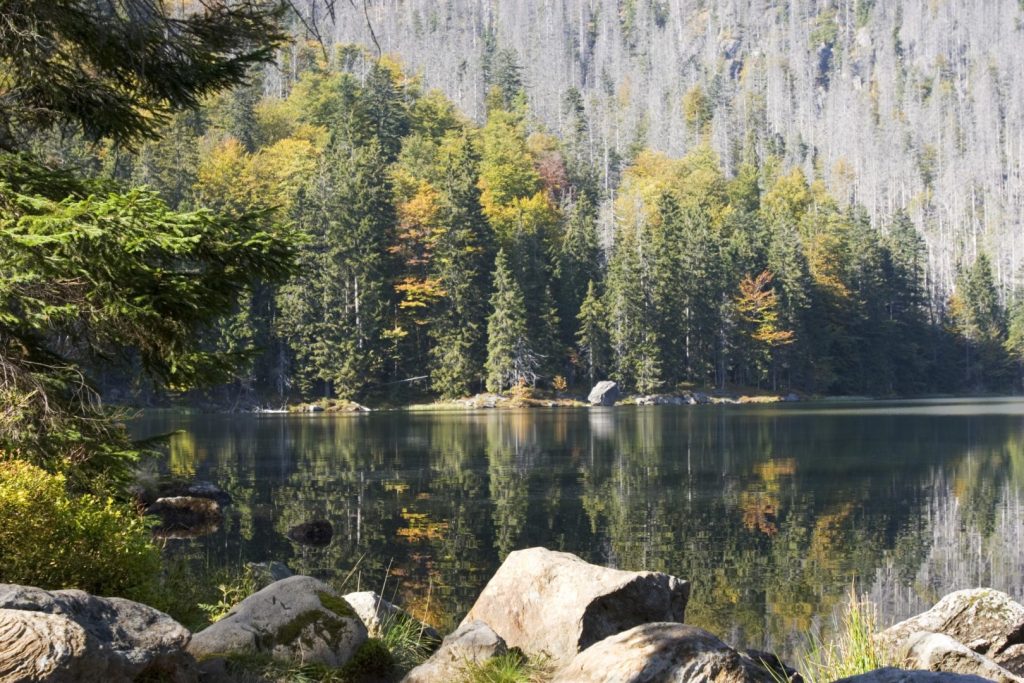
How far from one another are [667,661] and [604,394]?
232 feet

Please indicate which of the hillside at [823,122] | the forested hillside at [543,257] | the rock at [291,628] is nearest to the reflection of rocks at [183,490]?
the rock at [291,628]

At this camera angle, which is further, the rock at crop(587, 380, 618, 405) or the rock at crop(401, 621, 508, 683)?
→ the rock at crop(587, 380, 618, 405)

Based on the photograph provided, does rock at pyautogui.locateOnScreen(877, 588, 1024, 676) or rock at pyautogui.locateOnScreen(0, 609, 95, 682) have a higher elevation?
rock at pyautogui.locateOnScreen(0, 609, 95, 682)

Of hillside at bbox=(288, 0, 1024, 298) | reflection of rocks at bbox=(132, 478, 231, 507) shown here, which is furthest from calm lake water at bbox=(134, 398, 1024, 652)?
hillside at bbox=(288, 0, 1024, 298)

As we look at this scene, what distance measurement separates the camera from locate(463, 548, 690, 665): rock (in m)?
9.79

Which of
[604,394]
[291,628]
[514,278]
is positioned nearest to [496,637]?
[291,628]

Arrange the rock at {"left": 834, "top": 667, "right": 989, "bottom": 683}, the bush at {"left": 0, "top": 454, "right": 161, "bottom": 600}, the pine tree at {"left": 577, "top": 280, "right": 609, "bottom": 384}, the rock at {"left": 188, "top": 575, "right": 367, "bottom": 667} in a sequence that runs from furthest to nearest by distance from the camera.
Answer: the pine tree at {"left": 577, "top": 280, "right": 609, "bottom": 384} → the rock at {"left": 188, "top": 575, "right": 367, "bottom": 667} → the bush at {"left": 0, "top": 454, "right": 161, "bottom": 600} → the rock at {"left": 834, "top": 667, "right": 989, "bottom": 683}

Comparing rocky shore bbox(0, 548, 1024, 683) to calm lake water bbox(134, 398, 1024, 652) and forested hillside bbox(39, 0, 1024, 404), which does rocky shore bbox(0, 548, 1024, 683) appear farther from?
forested hillside bbox(39, 0, 1024, 404)

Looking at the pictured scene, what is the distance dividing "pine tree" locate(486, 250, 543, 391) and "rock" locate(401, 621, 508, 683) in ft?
212

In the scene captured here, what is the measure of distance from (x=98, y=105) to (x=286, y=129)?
103 meters

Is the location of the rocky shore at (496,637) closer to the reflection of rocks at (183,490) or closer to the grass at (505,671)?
the grass at (505,671)

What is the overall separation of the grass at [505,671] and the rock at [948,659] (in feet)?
9.82

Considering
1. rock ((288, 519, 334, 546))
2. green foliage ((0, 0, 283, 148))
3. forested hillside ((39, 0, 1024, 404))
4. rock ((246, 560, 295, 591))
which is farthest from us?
forested hillside ((39, 0, 1024, 404))

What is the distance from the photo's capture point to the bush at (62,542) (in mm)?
7520
